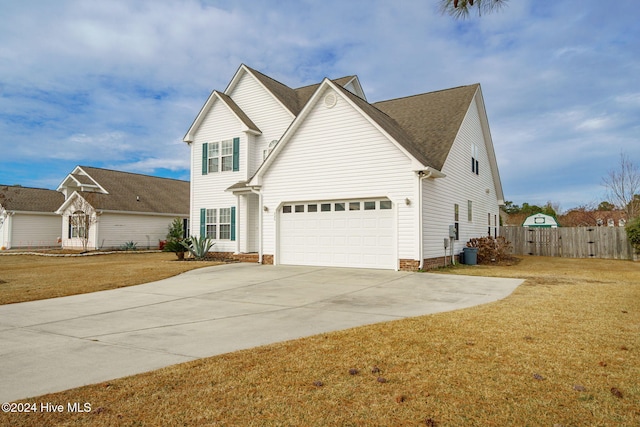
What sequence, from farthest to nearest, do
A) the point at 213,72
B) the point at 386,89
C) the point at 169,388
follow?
the point at 386,89 → the point at 213,72 → the point at 169,388

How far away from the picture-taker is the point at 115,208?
28.9 m

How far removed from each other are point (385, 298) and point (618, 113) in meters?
23.2

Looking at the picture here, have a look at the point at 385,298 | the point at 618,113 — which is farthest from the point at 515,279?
the point at 618,113

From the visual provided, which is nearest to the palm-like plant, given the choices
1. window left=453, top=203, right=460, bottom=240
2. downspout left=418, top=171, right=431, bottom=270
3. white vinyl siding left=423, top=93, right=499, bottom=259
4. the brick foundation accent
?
downspout left=418, top=171, right=431, bottom=270

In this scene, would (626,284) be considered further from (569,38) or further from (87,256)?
(87,256)

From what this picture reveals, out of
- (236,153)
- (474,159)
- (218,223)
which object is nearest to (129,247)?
(218,223)

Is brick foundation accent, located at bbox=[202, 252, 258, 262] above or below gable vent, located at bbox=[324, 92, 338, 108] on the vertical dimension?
below

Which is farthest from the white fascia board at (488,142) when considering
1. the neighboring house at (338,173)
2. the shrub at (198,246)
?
the shrub at (198,246)

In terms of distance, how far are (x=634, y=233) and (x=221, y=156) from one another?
21.1m

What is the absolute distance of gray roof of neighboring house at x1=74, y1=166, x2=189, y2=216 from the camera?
29.2m

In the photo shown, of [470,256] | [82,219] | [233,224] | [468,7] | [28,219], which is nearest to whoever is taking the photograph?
[468,7]

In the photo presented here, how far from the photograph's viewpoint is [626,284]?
1104cm

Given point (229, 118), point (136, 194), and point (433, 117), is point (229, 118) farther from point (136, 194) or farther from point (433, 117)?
point (136, 194)

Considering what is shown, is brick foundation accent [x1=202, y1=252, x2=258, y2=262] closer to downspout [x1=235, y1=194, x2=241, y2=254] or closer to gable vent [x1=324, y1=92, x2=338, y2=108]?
downspout [x1=235, y1=194, x2=241, y2=254]
